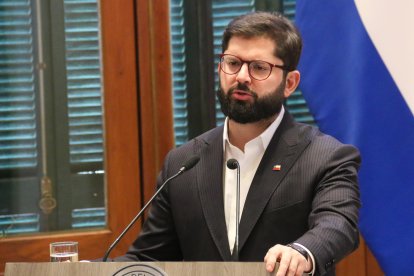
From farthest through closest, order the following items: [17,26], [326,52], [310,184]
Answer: [17,26]
[326,52]
[310,184]

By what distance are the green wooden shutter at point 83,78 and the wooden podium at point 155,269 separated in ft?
5.58

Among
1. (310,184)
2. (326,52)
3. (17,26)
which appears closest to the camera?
(310,184)

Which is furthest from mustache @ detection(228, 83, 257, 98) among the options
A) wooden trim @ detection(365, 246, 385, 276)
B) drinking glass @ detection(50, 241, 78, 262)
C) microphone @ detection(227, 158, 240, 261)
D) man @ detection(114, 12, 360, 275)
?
wooden trim @ detection(365, 246, 385, 276)

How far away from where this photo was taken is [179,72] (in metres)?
3.62

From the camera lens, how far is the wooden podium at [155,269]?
5.92 feet

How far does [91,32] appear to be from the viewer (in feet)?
11.7

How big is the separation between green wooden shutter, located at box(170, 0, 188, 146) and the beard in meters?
1.09

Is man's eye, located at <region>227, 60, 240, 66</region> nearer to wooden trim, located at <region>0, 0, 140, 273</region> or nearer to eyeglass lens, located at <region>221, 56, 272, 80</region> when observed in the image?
eyeglass lens, located at <region>221, 56, 272, 80</region>

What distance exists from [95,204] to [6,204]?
38 centimetres

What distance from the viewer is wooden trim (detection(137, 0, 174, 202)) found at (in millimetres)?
3562

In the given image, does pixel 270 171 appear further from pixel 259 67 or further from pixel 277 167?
pixel 259 67

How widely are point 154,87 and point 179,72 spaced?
0.14m

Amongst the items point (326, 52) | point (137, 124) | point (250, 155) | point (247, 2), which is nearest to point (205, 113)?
point (137, 124)

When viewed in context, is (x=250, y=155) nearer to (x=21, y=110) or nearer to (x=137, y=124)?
(x=137, y=124)
